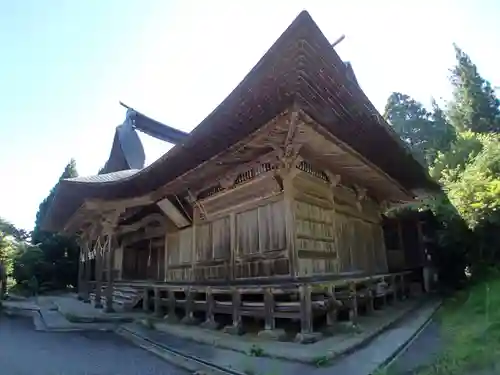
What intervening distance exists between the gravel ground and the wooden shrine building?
1.50 m

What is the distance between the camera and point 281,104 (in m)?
4.45

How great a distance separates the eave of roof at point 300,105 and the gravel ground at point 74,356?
3195 millimetres

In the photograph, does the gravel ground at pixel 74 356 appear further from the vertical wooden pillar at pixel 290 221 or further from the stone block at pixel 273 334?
the vertical wooden pillar at pixel 290 221

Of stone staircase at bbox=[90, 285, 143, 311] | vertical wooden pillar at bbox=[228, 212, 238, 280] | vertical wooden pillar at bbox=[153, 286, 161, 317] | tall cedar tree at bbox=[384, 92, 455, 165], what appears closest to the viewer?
vertical wooden pillar at bbox=[228, 212, 238, 280]

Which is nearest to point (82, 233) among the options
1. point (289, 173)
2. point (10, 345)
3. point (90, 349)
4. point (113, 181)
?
point (113, 181)

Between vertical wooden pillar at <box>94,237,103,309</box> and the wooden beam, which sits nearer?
the wooden beam

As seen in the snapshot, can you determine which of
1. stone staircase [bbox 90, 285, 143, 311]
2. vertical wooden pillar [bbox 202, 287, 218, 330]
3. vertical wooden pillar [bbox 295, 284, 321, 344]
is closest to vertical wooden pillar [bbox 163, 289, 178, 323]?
vertical wooden pillar [bbox 202, 287, 218, 330]

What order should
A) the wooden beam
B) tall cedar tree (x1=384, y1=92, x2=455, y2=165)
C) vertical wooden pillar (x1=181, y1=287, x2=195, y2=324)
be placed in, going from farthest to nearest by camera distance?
tall cedar tree (x1=384, y1=92, x2=455, y2=165) → the wooden beam → vertical wooden pillar (x1=181, y1=287, x2=195, y2=324)

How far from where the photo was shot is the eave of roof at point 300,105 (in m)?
3.79

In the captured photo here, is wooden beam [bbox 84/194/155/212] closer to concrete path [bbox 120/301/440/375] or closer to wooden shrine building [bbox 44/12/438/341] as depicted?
wooden shrine building [bbox 44/12/438/341]

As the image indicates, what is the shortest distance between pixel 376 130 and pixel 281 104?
7.20 feet

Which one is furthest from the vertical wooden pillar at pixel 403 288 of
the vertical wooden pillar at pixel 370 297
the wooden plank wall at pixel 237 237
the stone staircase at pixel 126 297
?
the stone staircase at pixel 126 297

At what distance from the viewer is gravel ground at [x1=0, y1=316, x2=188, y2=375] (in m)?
3.98

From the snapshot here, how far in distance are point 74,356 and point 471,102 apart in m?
30.0
